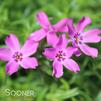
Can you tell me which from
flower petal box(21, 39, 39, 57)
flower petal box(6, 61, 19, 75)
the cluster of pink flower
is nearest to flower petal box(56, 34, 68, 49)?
the cluster of pink flower

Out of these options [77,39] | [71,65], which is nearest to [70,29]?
[77,39]

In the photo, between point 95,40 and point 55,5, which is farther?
point 55,5

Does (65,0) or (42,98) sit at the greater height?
(65,0)

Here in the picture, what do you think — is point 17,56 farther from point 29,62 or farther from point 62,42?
point 62,42

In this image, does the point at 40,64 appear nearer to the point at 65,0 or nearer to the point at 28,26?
the point at 28,26

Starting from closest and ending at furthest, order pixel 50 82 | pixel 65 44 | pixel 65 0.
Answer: pixel 65 44
pixel 50 82
pixel 65 0

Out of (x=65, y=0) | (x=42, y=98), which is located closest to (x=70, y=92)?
(x=42, y=98)

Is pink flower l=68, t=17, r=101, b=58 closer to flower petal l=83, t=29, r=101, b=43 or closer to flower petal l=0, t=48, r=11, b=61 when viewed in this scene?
flower petal l=83, t=29, r=101, b=43
